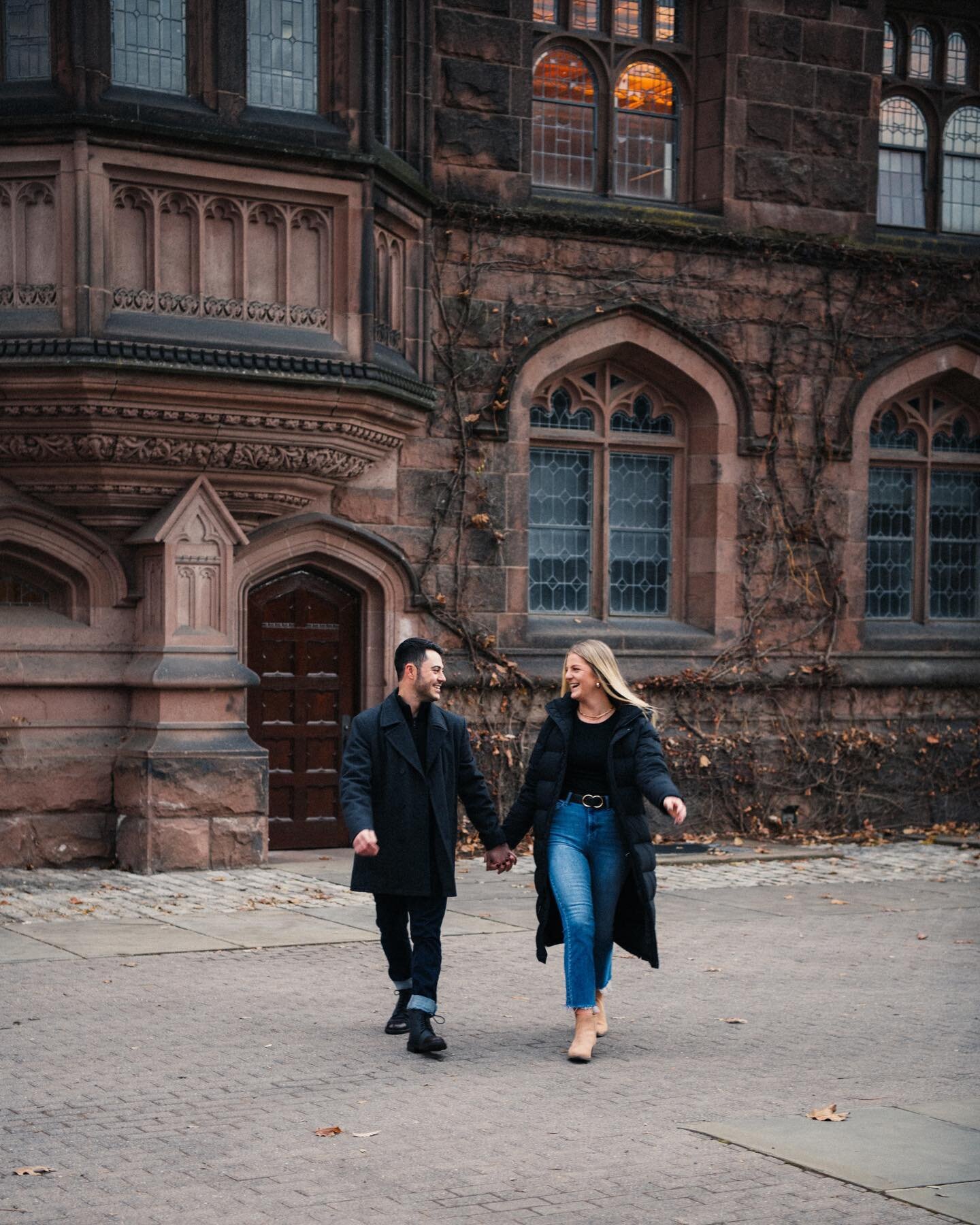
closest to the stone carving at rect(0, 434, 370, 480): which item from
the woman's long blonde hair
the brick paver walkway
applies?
the brick paver walkway

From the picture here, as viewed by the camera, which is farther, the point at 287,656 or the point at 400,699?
the point at 287,656

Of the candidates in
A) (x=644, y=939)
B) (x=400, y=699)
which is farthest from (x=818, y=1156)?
(x=400, y=699)

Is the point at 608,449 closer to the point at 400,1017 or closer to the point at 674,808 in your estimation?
the point at 400,1017

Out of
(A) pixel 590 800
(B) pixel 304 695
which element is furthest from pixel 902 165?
(A) pixel 590 800

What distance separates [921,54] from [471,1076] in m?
12.7

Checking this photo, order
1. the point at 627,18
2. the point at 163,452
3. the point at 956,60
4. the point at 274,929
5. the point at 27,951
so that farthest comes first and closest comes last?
the point at 956,60, the point at 627,18, the point at 163,452, the point at 274,929, the point at 27,951

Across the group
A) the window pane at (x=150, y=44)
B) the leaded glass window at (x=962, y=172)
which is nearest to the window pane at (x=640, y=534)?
the leaded glass window at (x=962, y=172)

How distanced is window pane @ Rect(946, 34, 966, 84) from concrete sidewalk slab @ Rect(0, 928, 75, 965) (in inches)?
463

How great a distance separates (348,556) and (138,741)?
217 centimetres

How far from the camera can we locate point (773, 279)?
15.7m

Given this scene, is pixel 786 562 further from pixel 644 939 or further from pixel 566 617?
pixel 644 939

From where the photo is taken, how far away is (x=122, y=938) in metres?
9.86

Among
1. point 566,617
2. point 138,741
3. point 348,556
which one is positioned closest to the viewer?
point 138,741

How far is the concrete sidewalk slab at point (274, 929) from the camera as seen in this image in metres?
9.95
